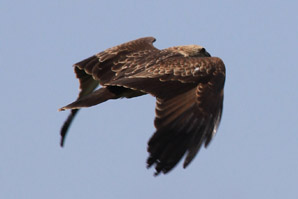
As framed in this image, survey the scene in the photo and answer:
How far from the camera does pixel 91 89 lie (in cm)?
1706

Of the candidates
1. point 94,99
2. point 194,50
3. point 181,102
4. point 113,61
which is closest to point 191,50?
point 194,50

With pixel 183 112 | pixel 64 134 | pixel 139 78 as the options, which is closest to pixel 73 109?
pixel 64 134

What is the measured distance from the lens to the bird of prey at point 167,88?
43.8 ft

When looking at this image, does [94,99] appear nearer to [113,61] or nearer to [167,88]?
[167,88]

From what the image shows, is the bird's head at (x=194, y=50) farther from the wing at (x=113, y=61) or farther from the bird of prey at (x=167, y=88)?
the wing at (x=113, y=61)

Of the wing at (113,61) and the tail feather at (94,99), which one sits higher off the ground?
the wing at (113,61)

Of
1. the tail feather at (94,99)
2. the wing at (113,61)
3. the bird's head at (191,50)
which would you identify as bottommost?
the tail feather at (94,99)

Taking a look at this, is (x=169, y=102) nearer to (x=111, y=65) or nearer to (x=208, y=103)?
(x=208, y=103)

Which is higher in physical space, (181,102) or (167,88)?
(167,88)

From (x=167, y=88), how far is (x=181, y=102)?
0.44m

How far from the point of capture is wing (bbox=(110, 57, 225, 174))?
1322 cm

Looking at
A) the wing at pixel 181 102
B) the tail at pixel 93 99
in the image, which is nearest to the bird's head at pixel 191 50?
the wing at pixel 181 102

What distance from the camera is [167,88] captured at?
14.5m

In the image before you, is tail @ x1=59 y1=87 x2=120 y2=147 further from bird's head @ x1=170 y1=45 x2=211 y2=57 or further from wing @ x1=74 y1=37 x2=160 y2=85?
bird's head @ x1=170 y1=45 x2=211 y2=57
